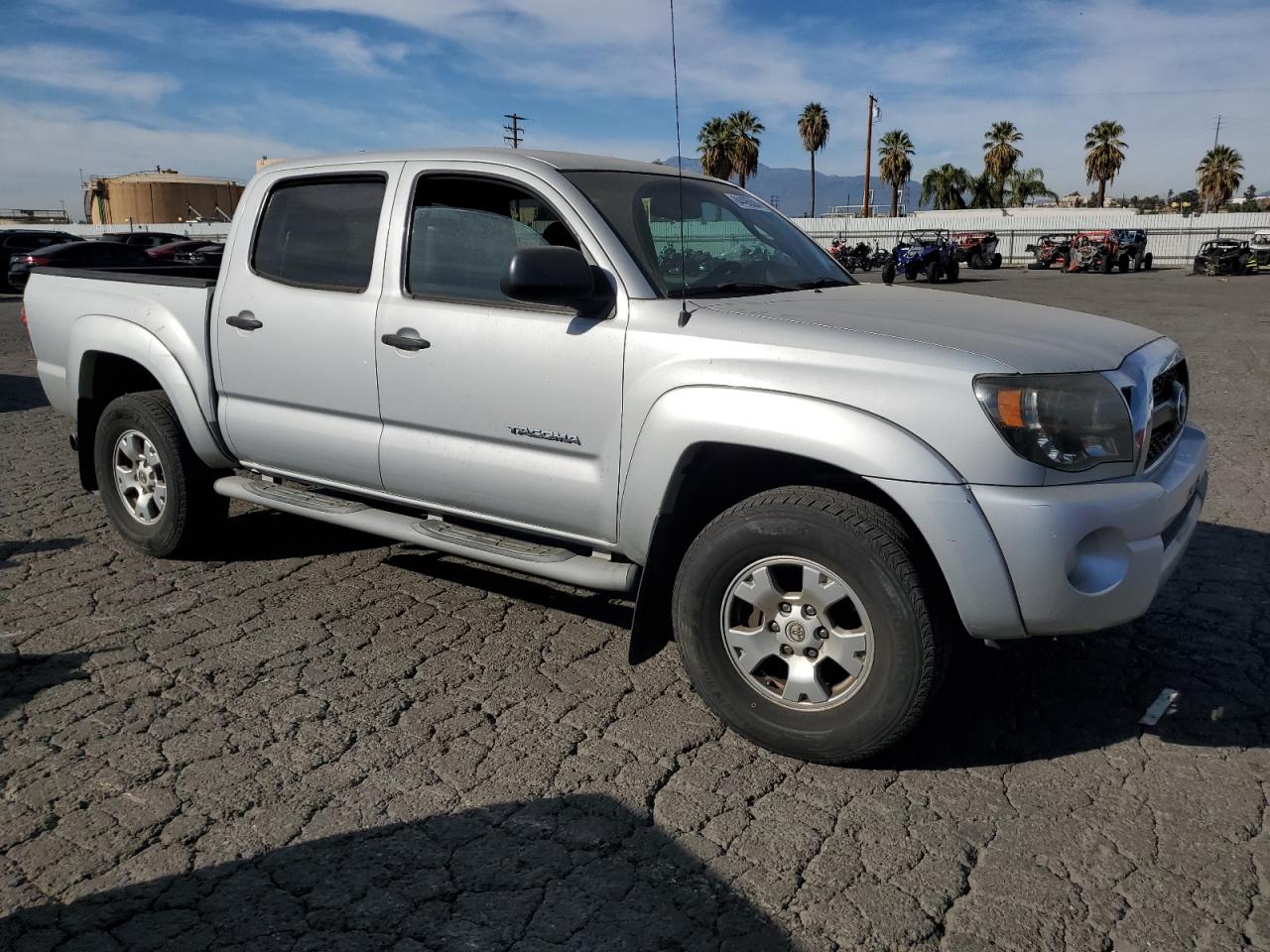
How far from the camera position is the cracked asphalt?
2521mm

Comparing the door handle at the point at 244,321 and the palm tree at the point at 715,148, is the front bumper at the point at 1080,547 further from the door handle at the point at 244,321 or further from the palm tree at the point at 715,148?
the palm tree at the point at 715,148

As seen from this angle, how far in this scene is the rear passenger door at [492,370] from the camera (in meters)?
3.53

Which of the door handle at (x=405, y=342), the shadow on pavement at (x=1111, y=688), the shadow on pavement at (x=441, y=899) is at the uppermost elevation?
the door handle at (x=405, y=342)

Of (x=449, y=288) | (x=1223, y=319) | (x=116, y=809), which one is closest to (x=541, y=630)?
(x=449, y=288)

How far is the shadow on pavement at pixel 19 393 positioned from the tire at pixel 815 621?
26.7ft

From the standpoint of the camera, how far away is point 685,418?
3.24m

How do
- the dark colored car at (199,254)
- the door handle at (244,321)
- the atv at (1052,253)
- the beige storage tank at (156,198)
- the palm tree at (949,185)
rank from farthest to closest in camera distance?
the palm tree at (949,185) < the beige storage tank at (156,198) < the atv at (1052,253) < the dark colored car at (199,254) < the door handle at (244,321)

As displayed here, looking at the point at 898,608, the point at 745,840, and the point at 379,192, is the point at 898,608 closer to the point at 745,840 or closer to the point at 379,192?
the point at 745,840

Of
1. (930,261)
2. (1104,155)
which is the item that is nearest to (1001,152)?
(1104,155)

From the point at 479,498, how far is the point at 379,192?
136 cm

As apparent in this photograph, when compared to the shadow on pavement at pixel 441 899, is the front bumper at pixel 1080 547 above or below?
above

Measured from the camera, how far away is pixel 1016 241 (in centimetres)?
5247

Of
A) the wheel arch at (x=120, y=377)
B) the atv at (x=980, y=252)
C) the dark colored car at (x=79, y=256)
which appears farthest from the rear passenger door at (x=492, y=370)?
the atv at (x=980, y=252)

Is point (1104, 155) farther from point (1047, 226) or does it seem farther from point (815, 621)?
point (815, 621)
